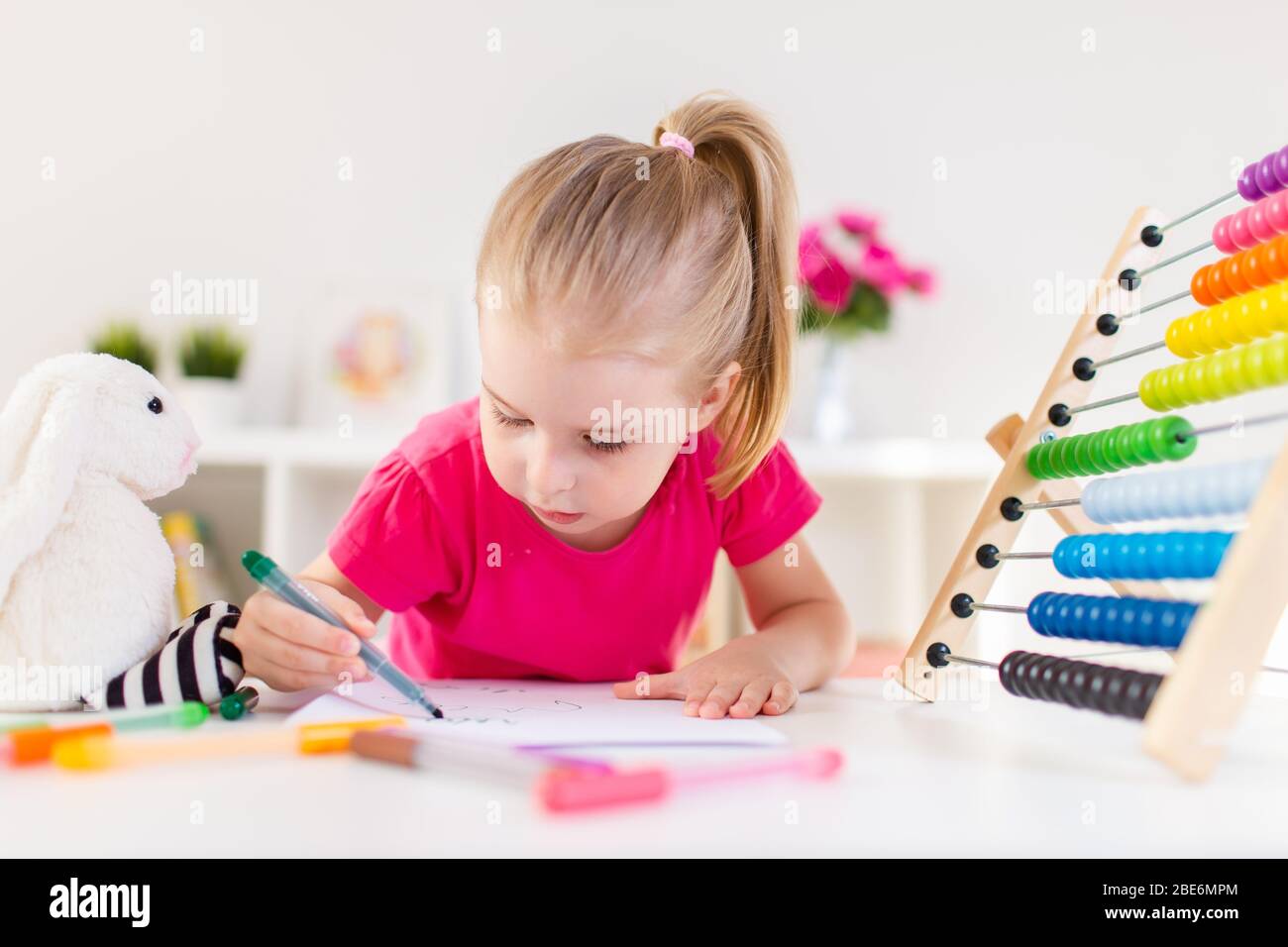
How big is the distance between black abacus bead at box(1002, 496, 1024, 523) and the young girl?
226 mm

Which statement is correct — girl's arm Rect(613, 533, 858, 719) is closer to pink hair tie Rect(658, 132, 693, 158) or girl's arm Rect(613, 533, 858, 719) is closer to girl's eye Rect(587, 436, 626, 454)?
girl's eye Rect(587, 436, 626, 454)

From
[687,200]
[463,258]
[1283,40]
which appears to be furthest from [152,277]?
[1283,40]

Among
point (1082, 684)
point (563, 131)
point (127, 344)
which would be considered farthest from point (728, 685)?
point (563, 131)

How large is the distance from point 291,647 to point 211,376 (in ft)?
5.72

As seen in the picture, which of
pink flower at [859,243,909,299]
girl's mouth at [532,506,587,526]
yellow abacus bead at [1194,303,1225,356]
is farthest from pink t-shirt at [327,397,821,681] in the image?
pink flower at [859,243,909,299]

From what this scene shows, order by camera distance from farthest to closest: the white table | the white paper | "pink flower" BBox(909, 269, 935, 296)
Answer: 1. "pink flower" BBox(909, 269, 935, 296)
2. the white paper
3. the white table

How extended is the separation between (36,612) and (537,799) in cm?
44

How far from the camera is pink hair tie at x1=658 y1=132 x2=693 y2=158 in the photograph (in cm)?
107

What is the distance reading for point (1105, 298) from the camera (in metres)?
0.93

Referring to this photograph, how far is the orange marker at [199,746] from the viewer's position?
57 cm

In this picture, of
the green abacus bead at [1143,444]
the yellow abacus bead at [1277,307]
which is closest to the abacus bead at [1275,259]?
the yellow abacus bead at [1277,307]

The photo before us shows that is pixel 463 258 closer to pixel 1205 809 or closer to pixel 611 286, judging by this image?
pixel 611 286

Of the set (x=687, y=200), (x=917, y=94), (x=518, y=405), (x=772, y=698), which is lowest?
(x=772, y=698)

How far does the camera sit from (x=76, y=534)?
775 mm
